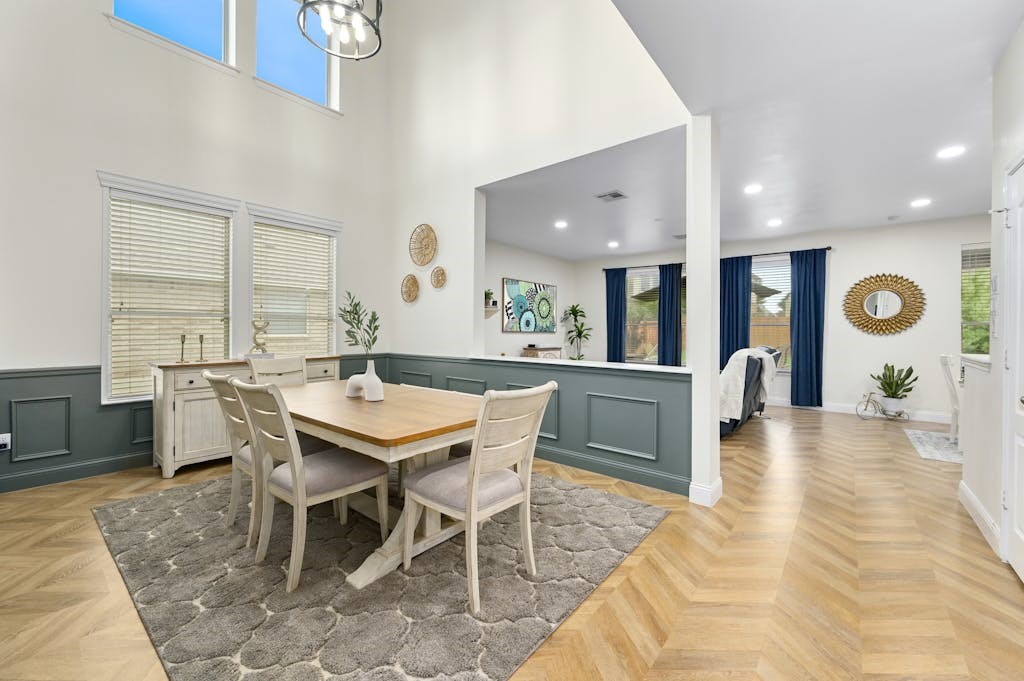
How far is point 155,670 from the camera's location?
54.1 inches

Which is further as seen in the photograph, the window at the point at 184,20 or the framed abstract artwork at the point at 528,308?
the framed abstract artwork at the point at 528,308

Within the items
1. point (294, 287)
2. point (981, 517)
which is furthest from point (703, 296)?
point (294, 287)

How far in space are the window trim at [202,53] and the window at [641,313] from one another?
20.6ft

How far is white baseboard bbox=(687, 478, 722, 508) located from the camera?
274 cm

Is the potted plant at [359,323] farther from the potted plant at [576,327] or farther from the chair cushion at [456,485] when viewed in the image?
the potted plant at [576,327]

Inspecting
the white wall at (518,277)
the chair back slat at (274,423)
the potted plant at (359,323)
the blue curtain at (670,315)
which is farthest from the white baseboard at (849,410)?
the chair back slat at (274,423)

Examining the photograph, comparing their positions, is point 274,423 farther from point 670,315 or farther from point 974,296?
point 974,296

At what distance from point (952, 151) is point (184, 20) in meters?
6.29

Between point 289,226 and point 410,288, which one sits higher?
point 289,226

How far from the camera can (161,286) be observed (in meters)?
3.54

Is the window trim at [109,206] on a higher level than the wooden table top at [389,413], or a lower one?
higher

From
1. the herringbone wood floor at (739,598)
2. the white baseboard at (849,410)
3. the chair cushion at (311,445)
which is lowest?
the herringbone wood floor at (739,598)

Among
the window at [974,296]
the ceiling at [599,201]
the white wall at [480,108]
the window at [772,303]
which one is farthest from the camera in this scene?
the window at [772,303]

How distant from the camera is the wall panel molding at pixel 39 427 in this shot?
2.92 metres
